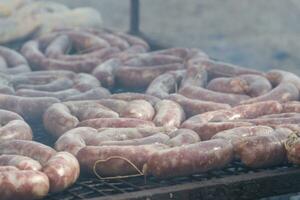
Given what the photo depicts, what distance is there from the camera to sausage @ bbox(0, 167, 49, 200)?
12.1ft

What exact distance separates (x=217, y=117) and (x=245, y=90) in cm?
93

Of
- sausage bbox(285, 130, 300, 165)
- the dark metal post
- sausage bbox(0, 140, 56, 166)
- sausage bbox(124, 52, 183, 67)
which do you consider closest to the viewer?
sausage bbox(0, 140, 56, 166)

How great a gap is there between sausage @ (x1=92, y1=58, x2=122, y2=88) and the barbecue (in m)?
0.01

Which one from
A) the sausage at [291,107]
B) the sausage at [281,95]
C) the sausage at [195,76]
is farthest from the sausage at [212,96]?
the sausage at [291,107]

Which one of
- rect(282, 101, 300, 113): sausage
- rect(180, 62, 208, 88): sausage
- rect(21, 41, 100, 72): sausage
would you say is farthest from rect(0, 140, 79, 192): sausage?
rect(21, 41, 100, 72): sausage

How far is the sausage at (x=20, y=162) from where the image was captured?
3900mm

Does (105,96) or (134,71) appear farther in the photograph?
(134,71)

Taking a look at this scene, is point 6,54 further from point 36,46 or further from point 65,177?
point 65,177

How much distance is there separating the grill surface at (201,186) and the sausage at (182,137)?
275 millimetres

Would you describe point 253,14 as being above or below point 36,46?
below

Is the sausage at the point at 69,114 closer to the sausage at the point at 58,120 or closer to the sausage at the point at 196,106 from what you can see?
the sausage at the point at 58,120

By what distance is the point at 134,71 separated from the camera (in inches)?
253

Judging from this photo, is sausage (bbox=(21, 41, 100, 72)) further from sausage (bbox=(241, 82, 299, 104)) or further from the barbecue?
sausage (bbox=(241, 82, 299, 104))

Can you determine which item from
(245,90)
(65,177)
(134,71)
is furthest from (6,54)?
(65,177)
